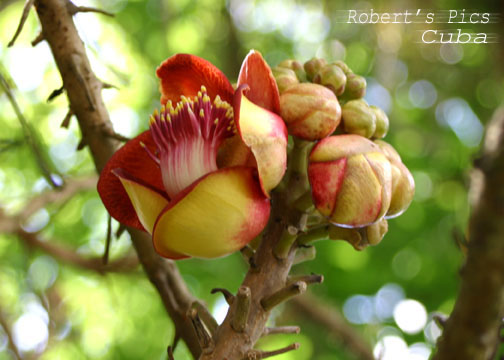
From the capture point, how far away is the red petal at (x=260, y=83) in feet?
2.69

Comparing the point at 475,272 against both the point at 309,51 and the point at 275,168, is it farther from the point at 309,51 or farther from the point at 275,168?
the point at 309,51

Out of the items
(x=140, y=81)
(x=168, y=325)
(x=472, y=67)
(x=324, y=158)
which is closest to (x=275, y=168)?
(x=324, y=158)

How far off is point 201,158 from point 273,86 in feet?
0.49

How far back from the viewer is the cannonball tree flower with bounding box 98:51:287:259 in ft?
2.33

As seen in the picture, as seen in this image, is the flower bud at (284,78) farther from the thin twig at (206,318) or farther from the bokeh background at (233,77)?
the bokeh background at (233,77)

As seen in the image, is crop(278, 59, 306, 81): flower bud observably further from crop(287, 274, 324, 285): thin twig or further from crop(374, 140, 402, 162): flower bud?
crop(287, 274, 324, 285): thin twig

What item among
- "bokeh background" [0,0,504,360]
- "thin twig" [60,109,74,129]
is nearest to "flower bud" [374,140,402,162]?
"thin twig" [60,109,74,129]

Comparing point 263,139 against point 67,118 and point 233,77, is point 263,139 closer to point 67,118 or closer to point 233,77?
point 67,118

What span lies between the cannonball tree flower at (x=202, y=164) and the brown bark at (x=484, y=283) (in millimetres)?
257

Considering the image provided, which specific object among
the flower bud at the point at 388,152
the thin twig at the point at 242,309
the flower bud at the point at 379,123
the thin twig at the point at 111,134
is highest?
the flower bud at the point at 379,123

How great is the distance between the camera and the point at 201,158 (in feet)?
2.61

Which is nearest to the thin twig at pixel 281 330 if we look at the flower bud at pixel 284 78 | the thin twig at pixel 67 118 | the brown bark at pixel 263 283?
the brown bark at pixel 263 283

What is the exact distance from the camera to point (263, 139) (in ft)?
2.39

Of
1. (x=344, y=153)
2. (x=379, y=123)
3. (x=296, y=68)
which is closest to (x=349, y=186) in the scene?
(x=344, y=153)
